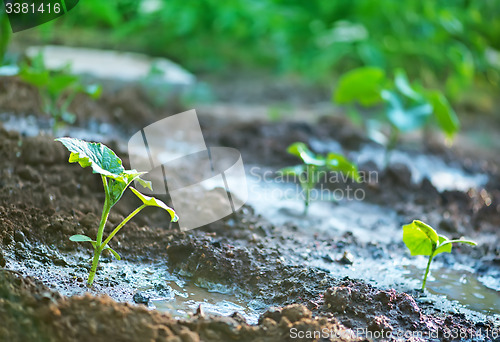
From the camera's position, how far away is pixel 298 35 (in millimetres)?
5863

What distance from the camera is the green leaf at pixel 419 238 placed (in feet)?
5.90

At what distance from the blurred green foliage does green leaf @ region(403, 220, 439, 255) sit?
3.58m

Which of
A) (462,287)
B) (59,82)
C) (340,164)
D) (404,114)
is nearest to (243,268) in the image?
(340,164)

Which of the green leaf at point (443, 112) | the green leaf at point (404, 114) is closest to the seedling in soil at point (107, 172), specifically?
the green leaf at point (404, 114)

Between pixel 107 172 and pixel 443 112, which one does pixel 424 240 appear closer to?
pixel 107 172

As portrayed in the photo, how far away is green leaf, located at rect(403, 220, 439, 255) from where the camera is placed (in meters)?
1.80

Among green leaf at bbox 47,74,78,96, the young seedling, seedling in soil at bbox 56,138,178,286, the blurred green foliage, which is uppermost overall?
seedling in soil at bbox 56,138,178,286

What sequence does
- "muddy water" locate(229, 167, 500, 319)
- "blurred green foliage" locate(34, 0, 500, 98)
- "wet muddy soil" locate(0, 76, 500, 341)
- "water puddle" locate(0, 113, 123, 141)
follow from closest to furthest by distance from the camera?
1. "wet muddy soil" locate(0, 76, 500, 341)
2. "muddy water" locate(229, 167, 500, 319)
3. "water puddle" locate(0, 113, 123, 141)
4. "blurred green foliage" locate(34, 0, 500, 98)

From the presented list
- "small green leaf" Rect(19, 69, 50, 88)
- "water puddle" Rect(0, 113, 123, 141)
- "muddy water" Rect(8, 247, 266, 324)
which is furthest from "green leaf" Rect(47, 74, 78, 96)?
"muddy water" Rect(8, 247, 266, 324)

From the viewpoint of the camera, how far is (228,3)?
5441 millimetres

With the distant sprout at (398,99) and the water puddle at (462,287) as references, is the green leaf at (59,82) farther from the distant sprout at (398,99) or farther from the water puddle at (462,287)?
the water puddle at (462,287)

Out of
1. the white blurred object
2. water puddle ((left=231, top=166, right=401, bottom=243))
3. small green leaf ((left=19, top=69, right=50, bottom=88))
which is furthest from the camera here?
the white blurred object

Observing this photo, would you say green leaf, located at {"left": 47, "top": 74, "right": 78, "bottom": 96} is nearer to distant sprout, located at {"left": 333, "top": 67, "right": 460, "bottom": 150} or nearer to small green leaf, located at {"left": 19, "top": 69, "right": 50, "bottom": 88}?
small green leaf, located at {"left": 19, "top": 69, "right": 50, "bottom": 88}

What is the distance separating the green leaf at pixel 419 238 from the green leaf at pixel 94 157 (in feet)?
3.12
